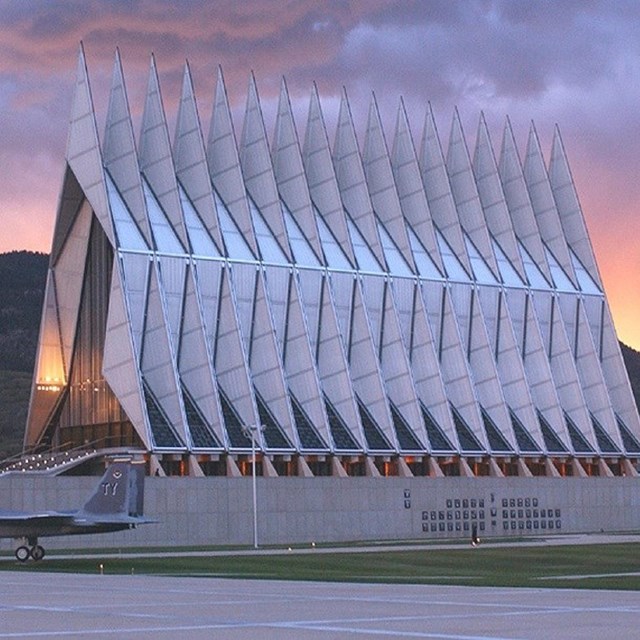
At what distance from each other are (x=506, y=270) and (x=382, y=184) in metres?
10.8

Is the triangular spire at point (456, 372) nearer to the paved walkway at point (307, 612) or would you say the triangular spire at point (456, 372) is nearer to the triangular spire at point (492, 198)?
the triangular spire at point (492, 198)

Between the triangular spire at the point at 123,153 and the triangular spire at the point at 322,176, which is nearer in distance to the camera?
the triangular spire at the point at 123,153

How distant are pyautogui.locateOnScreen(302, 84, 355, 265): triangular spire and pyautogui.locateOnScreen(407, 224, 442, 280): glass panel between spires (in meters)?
5.62

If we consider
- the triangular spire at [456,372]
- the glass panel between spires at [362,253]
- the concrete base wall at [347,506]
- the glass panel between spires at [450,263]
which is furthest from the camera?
the glass panel between spires at [450,263]

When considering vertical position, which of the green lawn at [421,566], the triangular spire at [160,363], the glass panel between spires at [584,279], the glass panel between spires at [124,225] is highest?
the glass panel between spires at [584,279]

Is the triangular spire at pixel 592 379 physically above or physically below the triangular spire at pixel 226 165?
below

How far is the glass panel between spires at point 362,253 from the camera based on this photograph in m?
88.3

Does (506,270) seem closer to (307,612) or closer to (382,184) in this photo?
(382,184)

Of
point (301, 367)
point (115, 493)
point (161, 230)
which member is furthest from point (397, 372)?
point (115, 493)

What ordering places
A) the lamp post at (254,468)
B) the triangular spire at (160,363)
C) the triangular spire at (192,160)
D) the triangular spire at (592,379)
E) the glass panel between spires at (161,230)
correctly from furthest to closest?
the triangular spire at (592,379) < the triangular spire at (192,160) < the glass panel between spires at (161,230) < the triangular spire at (160,363) < the lamp post at (254,468)

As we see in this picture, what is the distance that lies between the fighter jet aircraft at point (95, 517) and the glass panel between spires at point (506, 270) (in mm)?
47867

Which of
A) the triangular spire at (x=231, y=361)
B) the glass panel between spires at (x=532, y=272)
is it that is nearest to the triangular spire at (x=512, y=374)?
the glass panel between spires at (x=532, y=272)

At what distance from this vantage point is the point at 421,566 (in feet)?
148

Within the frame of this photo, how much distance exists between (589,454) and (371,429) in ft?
54.9
